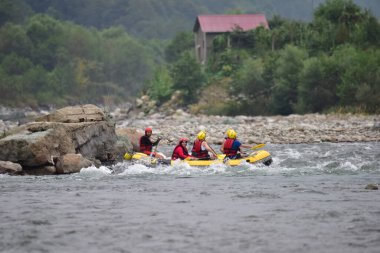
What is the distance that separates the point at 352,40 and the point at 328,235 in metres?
44.4

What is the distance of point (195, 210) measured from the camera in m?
15.5

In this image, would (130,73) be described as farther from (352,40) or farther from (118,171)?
(118,171)

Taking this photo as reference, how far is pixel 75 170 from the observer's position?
22.1 m

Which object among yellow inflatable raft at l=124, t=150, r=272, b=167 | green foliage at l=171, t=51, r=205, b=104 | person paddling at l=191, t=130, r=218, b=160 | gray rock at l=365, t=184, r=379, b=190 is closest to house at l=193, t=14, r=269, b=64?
green foliage at l=171, t=51, r=205, b=104

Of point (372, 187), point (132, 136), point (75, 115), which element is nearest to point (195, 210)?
point (372, 187)

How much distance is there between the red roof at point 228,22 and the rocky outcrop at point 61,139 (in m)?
44.7

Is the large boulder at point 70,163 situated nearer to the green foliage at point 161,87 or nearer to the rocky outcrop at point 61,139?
the rocky outcrop at point 61,139

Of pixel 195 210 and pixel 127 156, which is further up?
pixel 127 156

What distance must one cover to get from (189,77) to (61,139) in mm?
38989

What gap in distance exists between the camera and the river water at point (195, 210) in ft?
41.6

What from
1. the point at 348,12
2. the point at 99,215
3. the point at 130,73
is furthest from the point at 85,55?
the point at 99,215

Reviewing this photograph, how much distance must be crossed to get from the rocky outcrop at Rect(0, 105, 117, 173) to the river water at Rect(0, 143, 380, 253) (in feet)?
3.36

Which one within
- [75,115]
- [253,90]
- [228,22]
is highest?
[228,22]

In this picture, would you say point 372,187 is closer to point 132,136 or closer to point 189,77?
point 132,136
